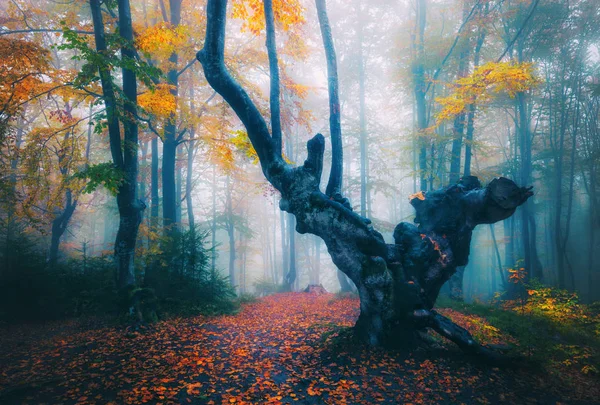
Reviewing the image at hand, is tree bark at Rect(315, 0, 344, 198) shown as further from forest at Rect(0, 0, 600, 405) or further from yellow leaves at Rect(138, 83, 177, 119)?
yellow leaves at Rect(138, 83, 177, 119)

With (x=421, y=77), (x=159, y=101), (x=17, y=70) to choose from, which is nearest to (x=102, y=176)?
(x=159, y=101)

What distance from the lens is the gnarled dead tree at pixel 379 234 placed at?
520cm

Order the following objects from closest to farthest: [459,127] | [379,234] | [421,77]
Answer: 1. [379,234]
2. [459,127]
3. [421,77]

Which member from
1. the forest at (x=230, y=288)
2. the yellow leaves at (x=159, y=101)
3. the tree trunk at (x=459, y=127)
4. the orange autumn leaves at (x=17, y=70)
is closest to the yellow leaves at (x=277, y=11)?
the forest at (x=230, y=288)

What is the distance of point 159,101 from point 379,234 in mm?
7959

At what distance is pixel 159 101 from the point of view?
28.1ft

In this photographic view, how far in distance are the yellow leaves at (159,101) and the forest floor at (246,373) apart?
6.59 m

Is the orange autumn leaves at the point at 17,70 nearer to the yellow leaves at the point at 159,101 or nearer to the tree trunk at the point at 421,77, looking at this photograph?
the yellow leaves at the point at 159,101

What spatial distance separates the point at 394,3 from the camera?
Answer: 16.7m

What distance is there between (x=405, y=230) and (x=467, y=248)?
63.6 inches

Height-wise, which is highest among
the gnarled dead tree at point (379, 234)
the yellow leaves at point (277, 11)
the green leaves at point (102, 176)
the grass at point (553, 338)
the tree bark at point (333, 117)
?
the yellow leaves at point (277, 11)

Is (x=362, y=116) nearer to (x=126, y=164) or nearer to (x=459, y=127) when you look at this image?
(x=459, y=127)

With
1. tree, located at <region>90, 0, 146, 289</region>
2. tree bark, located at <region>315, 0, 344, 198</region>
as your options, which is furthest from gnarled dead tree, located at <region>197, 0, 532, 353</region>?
tree, located at <region>90, 0, 146, 289</region>

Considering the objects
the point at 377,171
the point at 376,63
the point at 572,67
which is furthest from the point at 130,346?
the point at 572,67
